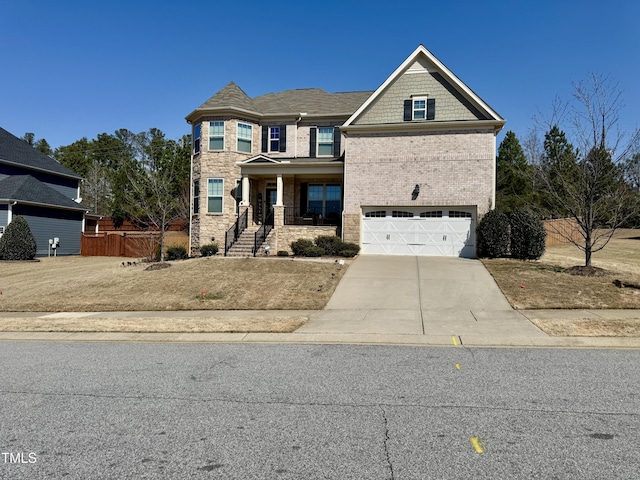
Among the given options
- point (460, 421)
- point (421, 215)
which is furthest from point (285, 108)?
point (460, 421)

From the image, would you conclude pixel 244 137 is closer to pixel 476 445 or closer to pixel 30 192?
pixel 30 192

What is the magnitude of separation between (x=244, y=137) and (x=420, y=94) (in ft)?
32.4

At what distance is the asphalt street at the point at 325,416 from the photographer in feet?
11.9

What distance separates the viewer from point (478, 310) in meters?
11.4

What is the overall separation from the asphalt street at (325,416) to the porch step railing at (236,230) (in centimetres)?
1502

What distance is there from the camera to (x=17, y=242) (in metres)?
24.9

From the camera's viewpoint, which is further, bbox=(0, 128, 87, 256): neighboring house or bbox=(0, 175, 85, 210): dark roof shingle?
bbox=(0, 128, 87, 256): neighboring house

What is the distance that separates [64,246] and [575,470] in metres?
33.9

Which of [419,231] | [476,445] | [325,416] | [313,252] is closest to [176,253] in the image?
[313,252]

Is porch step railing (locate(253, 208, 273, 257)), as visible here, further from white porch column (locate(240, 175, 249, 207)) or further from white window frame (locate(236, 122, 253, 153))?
white window frame (locate(236, 122, 253, 153))

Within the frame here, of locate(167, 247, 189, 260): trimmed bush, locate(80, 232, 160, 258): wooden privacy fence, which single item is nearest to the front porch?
locate(167, 247, 189, 260): trimmed bush

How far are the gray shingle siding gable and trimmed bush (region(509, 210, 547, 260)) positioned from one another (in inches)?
212

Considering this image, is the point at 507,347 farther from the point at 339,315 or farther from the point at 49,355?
the point at 49,355

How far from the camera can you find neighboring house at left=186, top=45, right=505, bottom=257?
67.9 ft
